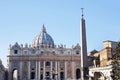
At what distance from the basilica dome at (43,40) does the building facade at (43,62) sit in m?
8.79

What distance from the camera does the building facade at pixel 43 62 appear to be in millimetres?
74062

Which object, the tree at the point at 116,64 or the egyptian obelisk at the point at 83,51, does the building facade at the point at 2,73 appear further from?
the tree at the point at 116,64

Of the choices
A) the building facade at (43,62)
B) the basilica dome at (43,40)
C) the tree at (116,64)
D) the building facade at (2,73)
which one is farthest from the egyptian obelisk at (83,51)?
the basilica dome at (43,40)

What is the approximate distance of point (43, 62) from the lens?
75312mm

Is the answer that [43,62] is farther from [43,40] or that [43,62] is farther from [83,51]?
[83,51]

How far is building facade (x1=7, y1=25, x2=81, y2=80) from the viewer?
243 ft

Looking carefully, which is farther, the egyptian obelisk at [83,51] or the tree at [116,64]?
the egyptian obelisk at [83,51]

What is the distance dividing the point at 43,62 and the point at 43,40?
42.8 feet

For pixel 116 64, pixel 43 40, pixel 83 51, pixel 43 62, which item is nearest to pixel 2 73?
pixel 43 62

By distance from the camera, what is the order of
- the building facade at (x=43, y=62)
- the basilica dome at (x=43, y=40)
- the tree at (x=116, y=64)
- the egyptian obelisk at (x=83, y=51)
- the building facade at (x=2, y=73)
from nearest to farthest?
the tree at (x=116, y=64) → the egyptian obelisk at (x=83, y=51) → the building facade at (x=2, y=73) → the building facade at (x=43, y=62) → the basilica dome at (x=43, y=40)

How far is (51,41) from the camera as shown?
290 ft

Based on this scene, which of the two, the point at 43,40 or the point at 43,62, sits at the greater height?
the point at 43,40

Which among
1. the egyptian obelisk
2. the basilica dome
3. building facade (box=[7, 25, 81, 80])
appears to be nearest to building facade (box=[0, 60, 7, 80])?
building facade (box=[7, 25, 81, 80])

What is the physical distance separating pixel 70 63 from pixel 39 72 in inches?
292
